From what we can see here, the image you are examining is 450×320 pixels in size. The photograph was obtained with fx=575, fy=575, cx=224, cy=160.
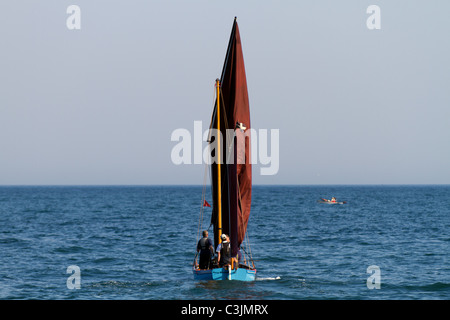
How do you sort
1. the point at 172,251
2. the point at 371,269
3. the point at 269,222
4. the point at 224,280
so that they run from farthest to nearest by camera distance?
the point at 269,222
the point at 172,251
the point at 371,269
the point at 224,280

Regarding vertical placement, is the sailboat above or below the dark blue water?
above

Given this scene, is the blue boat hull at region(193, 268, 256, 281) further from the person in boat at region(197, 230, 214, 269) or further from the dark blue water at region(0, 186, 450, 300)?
the person in boat at region(197, 230, 214, 269)

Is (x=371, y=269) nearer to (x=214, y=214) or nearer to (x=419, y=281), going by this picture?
(x=419, y=281)

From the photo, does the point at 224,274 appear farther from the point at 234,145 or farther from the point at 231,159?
the point at 234,145

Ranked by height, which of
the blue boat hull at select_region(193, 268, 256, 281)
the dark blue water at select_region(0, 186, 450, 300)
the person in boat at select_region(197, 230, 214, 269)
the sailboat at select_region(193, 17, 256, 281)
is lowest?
the dark blue water at select_region(0, 186, 450, 300)

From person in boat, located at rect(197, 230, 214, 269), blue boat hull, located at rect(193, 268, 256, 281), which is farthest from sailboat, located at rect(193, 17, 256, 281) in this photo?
person in boat, located at rect(197, 230, 214, 269)

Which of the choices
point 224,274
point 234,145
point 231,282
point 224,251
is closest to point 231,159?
point 234,145

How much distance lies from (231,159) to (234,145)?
63cm

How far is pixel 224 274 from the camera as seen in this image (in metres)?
25.1

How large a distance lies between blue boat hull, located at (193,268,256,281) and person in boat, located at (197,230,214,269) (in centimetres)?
45

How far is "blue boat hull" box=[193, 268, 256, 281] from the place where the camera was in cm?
2503

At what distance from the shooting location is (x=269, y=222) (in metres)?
69.9
